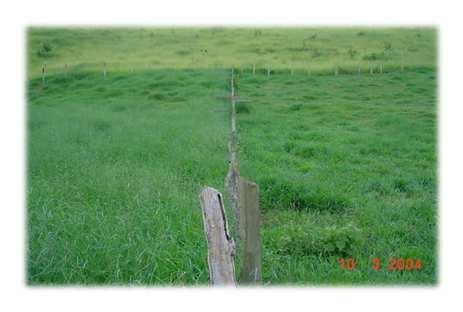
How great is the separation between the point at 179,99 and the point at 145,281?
215 centimetres

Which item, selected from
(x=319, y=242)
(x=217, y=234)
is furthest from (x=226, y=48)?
(x=217, y=234)

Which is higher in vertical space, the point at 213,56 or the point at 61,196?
the point at 213,56

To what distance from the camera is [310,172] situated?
4422 millimetres

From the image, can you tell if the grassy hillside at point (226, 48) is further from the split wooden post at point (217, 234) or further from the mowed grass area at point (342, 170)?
the split wooden post at point (217, 234)

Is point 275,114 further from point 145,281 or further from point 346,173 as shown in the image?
point 145,281

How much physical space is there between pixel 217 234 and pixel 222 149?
1.96 meters

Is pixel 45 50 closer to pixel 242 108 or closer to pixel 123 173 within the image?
pixel 123 173

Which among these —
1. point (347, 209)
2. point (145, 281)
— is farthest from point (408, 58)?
point (145, 281)

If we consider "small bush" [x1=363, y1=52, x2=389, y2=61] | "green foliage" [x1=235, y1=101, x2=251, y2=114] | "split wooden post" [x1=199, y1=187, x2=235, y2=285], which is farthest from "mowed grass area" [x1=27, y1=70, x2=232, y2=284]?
"small bush" [x1=363, y1=52, x2=389, y2=61]

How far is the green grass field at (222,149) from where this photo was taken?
11.2 ft

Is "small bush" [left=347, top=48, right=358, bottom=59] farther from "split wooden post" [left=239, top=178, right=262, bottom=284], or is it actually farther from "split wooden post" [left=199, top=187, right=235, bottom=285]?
"split wooden post" [left=199, top=187, right=235, bottom=285]

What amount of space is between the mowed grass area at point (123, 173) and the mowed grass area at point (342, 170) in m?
0.43

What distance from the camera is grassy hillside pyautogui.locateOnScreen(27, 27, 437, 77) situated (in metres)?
4.19
